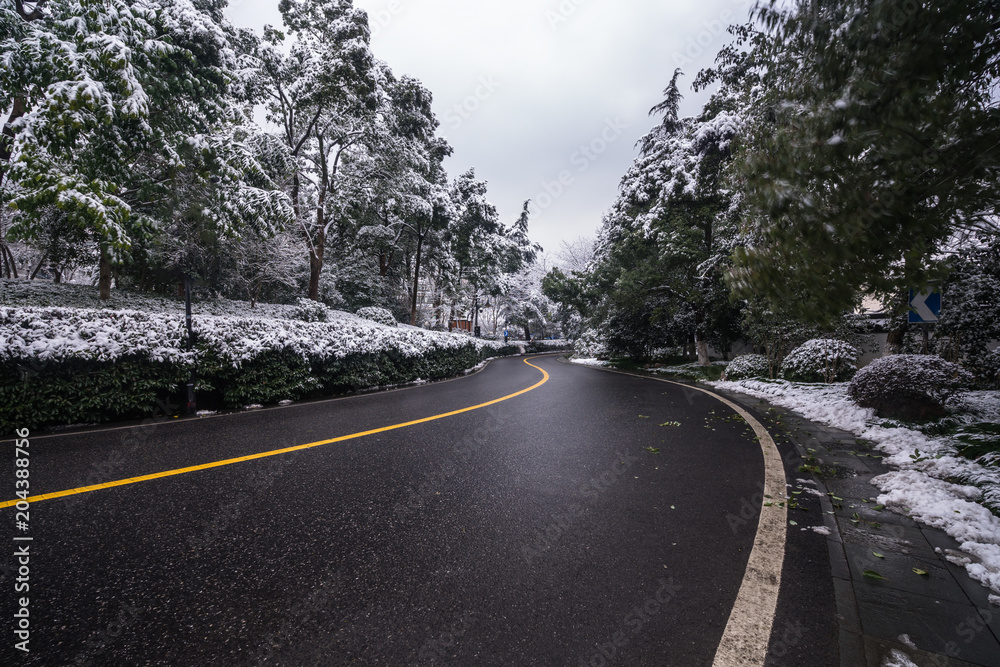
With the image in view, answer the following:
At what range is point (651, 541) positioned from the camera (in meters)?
2.65

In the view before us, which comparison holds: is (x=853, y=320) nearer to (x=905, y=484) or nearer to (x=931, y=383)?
(x=931, y=383)

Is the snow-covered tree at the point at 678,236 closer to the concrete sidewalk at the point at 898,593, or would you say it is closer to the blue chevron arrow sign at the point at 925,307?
the blue chevron arrow sign at the point at 925,307

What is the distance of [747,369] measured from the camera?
A: 40.3 feet

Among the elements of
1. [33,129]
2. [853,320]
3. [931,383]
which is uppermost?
[33,129]

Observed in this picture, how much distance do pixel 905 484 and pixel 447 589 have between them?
4.03 meters

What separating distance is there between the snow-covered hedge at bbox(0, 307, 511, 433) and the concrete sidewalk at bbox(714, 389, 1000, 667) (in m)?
8.22

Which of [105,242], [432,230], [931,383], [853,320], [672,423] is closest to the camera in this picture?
[931,383]

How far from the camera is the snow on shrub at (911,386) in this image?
17.7ft

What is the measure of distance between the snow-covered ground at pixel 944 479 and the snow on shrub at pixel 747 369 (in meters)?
5.88

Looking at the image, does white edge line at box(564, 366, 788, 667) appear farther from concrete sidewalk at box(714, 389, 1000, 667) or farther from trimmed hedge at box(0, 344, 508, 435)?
trimmed hedge at box(0, 344, 508, 435)

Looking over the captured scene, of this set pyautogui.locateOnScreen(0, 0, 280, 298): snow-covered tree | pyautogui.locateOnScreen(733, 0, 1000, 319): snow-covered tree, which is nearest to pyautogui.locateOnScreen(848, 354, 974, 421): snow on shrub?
pyautogui.locateOnScreen(733, 0, 1000, 319): snow-covered tree

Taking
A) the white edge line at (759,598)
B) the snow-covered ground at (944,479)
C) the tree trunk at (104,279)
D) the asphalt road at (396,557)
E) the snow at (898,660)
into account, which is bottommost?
the asphalt road at (396,557)

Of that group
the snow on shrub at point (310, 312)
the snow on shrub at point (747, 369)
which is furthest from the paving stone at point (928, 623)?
the snow on shrub at point (310, 312)

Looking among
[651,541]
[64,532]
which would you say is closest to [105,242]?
[64,532]
